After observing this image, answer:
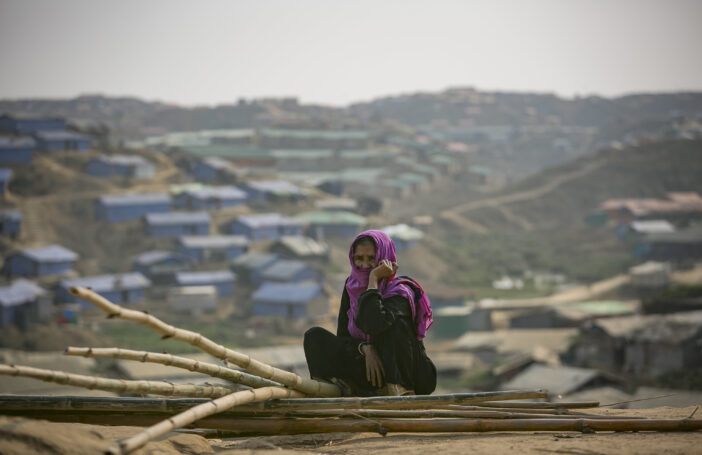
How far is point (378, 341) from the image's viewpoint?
4648 mm

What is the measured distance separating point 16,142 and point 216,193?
10996 mm

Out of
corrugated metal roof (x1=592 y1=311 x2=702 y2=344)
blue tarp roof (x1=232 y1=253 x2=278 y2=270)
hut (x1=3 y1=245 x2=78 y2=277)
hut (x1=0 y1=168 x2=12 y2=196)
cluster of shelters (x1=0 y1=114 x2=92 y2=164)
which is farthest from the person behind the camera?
cluster of shelters (x1=0 y1=114 x2=92 y2=164)

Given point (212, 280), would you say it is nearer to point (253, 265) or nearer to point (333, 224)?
point (253, 265)

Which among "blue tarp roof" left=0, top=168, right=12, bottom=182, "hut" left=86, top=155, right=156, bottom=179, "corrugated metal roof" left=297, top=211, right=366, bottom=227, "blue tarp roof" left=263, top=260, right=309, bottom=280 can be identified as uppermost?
"hut" left=86, top=155, right=156, bottom=179

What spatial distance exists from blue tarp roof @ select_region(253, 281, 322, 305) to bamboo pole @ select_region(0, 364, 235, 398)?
2913 centimetres

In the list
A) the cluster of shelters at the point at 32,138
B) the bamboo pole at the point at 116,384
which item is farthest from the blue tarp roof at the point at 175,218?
the bamboo pole at the point at 116,384

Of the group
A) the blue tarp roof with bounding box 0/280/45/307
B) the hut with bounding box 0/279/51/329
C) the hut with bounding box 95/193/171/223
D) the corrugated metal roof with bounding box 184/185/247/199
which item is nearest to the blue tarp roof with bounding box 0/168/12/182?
the hut with bounding box 95/193/171/223

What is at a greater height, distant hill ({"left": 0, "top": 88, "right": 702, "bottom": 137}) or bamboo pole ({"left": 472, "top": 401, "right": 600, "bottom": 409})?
distant hill ({"left": 0, "top": 88, "right": 702, "bottom": 137})

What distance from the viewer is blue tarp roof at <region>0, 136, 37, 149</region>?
4556cm

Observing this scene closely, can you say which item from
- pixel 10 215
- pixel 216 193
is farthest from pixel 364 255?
pixel 216 193

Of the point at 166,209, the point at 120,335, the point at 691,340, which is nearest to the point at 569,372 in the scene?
the point at 691,340

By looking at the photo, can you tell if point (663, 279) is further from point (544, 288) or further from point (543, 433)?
point (543, 433)

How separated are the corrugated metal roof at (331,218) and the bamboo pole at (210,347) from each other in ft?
131

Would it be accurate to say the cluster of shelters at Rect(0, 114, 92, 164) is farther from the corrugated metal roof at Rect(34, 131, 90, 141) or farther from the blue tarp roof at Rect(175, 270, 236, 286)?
the blue tarp roof at Rect(175, 270, 236, 286)
